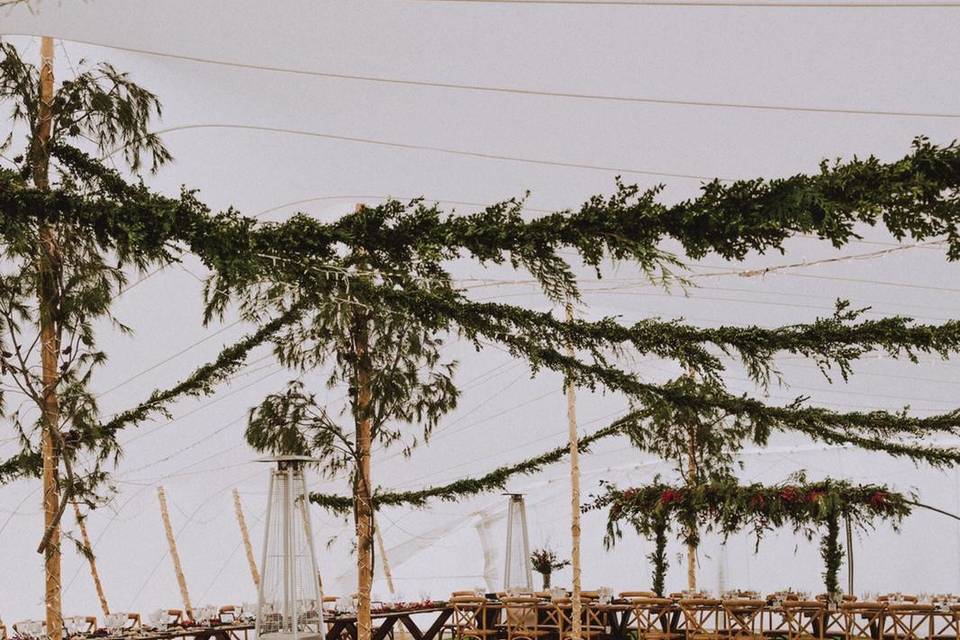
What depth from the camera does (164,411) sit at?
8078 mm

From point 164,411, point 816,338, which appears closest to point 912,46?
point 816,338

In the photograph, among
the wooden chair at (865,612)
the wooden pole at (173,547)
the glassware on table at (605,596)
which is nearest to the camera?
the wooden chair at (865,612)

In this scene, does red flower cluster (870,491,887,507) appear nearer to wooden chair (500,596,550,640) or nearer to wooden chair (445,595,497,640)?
wooden chair (500,596,550,640)

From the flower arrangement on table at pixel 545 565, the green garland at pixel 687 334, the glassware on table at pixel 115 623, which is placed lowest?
the flower arrangement on table at pixel 545 565

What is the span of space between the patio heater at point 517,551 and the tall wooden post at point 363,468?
5.80 metres

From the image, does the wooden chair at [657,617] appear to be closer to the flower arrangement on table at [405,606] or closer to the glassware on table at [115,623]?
the flower arrangement on table at [405,606]

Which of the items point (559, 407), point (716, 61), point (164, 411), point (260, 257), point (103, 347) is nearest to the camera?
point (260, 257)

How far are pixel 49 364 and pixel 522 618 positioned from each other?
8.57 metres

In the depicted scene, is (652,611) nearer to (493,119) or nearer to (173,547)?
(173,547)

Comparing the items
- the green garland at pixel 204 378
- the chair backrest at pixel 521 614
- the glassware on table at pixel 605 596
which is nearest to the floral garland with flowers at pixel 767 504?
the glassware on table at pixel 605 596

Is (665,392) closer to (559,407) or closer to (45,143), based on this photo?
(45,143)

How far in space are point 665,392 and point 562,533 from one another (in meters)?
17.5

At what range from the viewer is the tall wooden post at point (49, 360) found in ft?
19.3

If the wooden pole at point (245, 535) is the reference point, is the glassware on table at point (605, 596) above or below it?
below
